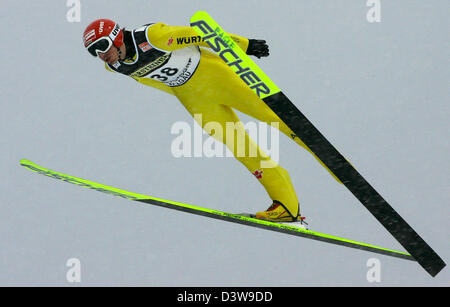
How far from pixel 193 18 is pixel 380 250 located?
1.78 meters

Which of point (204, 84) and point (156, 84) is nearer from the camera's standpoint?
point (204, 84)

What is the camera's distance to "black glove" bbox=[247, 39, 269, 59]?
3828mm

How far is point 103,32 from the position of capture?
3811 mm

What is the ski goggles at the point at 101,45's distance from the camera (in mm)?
3820

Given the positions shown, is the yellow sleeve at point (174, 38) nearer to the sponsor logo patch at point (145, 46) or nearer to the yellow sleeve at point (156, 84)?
the sponsor logo patch at point (145, 46)

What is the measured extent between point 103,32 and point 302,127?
1.30 meters

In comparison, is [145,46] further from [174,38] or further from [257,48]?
[257,48]

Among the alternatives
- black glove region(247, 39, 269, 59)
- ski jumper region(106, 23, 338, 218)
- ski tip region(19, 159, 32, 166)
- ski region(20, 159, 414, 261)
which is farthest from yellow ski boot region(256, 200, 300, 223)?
ski tip region(19, 159, 32, 166)

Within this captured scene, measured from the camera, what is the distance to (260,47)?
12.6 feet

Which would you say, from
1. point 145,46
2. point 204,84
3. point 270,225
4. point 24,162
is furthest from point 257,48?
point 24,162

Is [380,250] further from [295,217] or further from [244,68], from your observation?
[244,68]

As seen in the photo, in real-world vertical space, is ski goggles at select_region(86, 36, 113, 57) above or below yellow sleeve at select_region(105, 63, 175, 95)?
above

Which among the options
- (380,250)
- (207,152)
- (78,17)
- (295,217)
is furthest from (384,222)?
(78,17)

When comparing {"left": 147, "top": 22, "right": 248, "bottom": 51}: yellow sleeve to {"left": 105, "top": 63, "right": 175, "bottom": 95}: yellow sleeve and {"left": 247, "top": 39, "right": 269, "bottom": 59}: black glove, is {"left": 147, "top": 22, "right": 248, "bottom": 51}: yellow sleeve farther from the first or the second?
{"left": 105, "top": 63, "right": 175, "bottom": 95}: yellow sleeve
